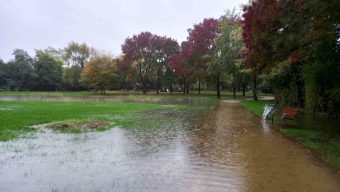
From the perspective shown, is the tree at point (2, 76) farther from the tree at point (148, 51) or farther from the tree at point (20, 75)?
the tree at point (148, 51)

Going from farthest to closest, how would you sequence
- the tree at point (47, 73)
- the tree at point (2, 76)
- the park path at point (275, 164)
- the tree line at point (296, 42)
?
1. the tree at point (47, 73)
2. the tree at point (2, 76)
3. the tree line at point (296, 42)
4. the park path at point (275, 164)

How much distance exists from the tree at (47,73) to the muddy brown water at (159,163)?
3034 inches

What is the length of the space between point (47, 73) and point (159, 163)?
83754 mm

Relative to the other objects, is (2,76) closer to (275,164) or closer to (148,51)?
(148,51)

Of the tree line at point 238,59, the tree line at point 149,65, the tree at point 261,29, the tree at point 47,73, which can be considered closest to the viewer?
the tree at point 261,29

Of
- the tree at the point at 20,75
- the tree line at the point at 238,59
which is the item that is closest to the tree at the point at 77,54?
the tree line at the point at 238,59

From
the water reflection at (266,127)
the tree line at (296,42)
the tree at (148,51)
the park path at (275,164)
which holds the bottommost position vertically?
the park path at (275,164)

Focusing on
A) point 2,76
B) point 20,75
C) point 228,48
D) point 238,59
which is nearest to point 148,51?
point 228,48

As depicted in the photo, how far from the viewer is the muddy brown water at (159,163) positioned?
6.57m

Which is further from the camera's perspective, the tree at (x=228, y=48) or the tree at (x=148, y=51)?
the tree at (x=148, y=51)

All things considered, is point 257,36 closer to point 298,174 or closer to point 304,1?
point 304,1

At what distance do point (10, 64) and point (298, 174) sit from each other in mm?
88696

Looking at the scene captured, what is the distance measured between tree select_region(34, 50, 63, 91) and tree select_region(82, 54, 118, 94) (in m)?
18.2

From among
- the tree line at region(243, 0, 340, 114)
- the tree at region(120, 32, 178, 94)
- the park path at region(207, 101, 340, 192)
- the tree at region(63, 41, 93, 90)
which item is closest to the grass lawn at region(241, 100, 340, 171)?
the park path at region(207, 101, 340, 192)
